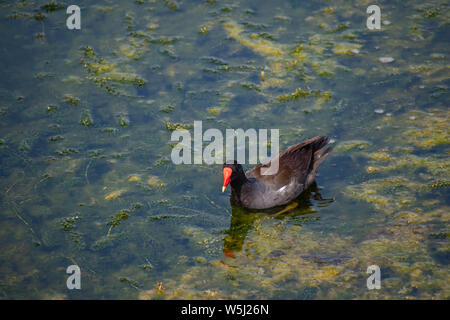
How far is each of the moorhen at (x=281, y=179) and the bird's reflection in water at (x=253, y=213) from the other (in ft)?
0.27

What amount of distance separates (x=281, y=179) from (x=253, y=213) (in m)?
0.54

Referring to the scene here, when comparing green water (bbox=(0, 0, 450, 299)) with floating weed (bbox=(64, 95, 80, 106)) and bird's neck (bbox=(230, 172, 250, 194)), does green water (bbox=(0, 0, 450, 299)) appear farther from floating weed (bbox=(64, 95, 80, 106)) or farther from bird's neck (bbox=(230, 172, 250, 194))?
bird's neck (bbox=(230, 172, 250, 194))

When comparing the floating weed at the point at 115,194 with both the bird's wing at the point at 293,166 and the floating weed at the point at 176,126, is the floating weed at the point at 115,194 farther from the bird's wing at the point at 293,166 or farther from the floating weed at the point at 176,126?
the bird's wing at the point at 293,166

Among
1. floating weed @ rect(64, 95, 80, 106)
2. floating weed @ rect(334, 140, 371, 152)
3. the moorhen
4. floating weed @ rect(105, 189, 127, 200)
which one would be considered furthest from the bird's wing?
floating weed @ rect(64, 95, 80, 106)

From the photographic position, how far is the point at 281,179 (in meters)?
6.95

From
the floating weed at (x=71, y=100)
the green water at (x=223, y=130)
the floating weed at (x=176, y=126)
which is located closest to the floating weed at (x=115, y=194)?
the green water at (x=223, y=130)

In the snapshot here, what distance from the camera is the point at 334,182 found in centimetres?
723

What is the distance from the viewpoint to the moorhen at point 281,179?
22.4 feet

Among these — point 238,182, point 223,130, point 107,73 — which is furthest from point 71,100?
point 238,182

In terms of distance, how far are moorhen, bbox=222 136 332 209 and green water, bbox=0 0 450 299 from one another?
185mm

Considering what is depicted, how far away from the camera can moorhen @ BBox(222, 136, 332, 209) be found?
22.4ft

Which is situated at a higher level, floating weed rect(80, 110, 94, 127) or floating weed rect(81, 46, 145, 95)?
floating weed rect(81, 46, 145, 95)

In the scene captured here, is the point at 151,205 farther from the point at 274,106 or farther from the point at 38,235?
the point at 274,106
